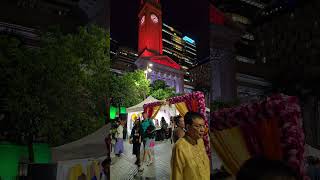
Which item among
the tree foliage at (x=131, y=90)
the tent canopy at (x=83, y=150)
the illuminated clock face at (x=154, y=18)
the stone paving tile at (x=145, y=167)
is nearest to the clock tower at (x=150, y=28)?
the illuminated clock face at (x=154, y=18)

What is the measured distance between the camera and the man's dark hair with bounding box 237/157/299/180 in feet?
3.46

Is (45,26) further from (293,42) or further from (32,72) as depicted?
(293,42)

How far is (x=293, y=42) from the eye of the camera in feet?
38.7

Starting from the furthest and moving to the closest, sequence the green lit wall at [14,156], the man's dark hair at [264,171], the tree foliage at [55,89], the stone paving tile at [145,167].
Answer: the green lit wall at [14,156]
the tree foliage at [55,89]
the stone paving tile at [145,167]
the man's dark hair at [264,171]

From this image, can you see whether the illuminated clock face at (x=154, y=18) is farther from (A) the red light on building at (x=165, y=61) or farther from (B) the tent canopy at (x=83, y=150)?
(B) the tent canopy at (x=83, y=150)

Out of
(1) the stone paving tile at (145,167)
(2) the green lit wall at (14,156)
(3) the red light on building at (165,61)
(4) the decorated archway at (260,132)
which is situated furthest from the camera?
(2) the green lit wall at (14,156)

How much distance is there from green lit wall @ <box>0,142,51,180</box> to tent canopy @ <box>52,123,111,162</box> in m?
0.99

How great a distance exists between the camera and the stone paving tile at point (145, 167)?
3.08 meters

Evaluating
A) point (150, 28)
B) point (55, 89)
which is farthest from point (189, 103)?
point (55, 89)

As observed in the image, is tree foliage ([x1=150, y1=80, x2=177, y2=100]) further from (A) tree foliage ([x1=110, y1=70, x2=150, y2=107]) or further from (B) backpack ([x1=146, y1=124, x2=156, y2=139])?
(B) backpack ([x1=146, y1=124, x2=156, y2=139])

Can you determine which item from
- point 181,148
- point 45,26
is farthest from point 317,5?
point 181,148

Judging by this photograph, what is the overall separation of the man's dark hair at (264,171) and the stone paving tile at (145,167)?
6.65 feet

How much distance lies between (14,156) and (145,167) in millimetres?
3426

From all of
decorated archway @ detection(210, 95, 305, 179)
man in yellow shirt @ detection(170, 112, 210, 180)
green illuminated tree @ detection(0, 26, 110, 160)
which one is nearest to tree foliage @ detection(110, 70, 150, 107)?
man in yellow shirt @ detection(170, 112, 210, 180)
